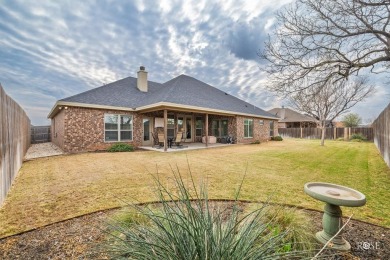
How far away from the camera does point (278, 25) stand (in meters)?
5.91

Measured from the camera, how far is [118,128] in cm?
1216

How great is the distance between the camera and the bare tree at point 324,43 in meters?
5.05

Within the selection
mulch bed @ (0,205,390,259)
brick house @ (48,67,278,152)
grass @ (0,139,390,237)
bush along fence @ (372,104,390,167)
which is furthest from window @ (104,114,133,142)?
bush along fence @ (372,104,390,167)

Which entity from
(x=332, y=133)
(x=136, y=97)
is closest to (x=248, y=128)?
(x=136, y=97)

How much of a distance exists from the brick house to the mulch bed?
8.01 metres

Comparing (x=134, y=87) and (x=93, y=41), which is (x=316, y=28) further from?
(x=134, y=87)

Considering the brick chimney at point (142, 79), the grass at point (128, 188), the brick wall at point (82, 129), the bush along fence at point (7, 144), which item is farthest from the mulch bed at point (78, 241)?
the brick chimney at point (142, 79)

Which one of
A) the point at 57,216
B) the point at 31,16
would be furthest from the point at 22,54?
the point at 57,216

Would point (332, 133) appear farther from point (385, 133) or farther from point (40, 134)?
point (40, 134)

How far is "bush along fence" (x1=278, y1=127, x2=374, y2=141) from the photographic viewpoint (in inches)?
841

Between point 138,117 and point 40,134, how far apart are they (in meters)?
12.9

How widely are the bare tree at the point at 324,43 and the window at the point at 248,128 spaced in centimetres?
1134

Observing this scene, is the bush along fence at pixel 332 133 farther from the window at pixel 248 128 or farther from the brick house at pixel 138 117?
the window at pixel 248 128

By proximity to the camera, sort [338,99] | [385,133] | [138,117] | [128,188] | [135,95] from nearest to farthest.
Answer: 1. [128,188]
2. [385,133]
3. [138,117]
4. [135,95]
5. [338,99]
